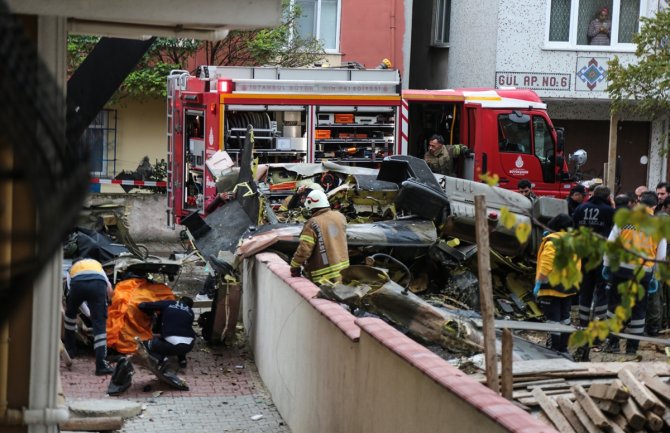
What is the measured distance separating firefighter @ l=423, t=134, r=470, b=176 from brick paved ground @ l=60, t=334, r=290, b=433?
22.1 ft

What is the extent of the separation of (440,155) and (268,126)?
113 inches

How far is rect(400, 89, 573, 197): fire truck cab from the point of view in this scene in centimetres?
1897

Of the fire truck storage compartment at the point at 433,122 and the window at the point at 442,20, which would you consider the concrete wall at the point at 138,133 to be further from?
the fire truck storage compartment at the point at 433,122

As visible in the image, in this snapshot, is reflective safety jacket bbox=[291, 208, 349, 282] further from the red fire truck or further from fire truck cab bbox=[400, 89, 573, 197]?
fire truck cab bbox=[400, 89, 573, 197]

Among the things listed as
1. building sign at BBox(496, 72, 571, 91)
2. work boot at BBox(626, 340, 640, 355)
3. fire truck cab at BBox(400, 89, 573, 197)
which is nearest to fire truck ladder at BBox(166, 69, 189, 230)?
fire truck cab at BBox(400, 89, 573, 197)

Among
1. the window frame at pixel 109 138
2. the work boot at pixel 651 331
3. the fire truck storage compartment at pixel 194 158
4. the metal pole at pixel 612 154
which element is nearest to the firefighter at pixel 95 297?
the work boot at pixel 651 331

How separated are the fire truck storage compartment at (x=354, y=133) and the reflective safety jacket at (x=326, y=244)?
7.45m

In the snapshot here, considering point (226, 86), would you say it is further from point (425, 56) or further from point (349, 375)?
point (425, 56)

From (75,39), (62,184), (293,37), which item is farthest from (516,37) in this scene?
(62,184)

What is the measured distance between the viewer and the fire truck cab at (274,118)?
17.7 meters

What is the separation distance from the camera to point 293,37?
82.3ft

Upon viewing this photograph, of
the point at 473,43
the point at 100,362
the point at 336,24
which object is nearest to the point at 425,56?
the point at 473,43

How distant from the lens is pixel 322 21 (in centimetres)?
2598

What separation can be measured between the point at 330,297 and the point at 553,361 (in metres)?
2.44
